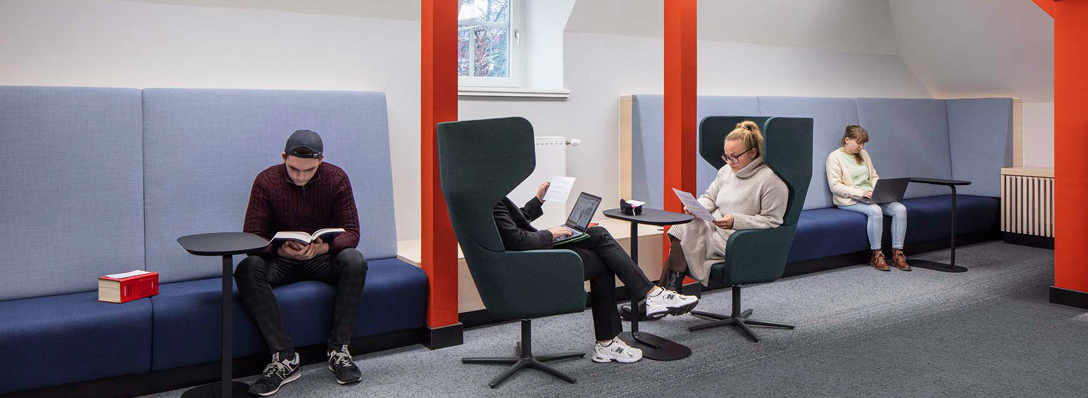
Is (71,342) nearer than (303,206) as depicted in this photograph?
Yes

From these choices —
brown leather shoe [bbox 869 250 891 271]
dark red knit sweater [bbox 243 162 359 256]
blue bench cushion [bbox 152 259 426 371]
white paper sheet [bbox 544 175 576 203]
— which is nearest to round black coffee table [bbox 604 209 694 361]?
white paper sheet [bbox 544 175 576 203]

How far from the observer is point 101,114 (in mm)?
3781

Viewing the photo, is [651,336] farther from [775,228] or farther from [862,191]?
[862,191]

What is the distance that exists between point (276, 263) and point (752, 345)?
2.41 metres

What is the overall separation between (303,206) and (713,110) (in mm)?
3597

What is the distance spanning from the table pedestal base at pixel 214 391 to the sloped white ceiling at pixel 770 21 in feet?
11.0

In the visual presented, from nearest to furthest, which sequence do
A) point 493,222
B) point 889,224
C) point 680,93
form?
point 493,222 → point 680,93 → point 889,224

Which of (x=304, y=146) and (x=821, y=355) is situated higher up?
(x=304, y=146)

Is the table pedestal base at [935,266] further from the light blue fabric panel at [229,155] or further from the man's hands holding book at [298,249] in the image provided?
the man's hands holding book at [298,249]

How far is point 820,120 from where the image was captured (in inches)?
269

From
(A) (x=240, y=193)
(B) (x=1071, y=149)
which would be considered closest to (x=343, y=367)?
(A) (x=240, y=193)

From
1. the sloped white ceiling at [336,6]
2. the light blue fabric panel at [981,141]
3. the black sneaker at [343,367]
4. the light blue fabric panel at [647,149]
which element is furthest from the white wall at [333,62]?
the light blue fabric panel at [981,141]

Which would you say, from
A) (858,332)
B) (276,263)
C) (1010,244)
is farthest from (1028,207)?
(276,263)

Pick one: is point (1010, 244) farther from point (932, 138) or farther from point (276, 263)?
point (276, 263)
